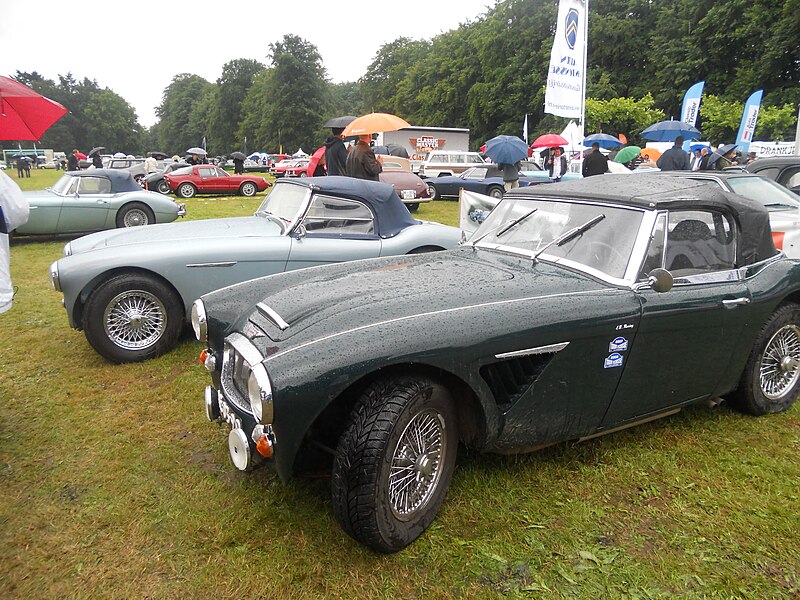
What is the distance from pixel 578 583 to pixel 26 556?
7.83 ft

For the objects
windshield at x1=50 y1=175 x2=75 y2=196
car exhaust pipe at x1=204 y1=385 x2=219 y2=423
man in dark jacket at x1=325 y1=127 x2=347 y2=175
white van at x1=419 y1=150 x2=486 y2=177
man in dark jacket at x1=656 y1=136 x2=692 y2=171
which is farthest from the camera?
white van at x1=419 y1=150 x2=486 y2=177

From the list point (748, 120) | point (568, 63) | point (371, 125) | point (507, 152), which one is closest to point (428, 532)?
point (371, 125)

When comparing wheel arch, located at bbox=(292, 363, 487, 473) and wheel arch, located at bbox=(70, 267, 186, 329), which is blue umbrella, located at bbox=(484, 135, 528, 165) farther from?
wheel arch, located at bbox=(292, 363, 487, 473)

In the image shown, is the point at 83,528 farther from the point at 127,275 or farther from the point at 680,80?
the point at 680,80

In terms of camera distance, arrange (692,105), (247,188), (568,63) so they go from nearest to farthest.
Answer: (568,63) < (692,105) < (247,188)

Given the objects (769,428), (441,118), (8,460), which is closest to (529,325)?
(769,428)

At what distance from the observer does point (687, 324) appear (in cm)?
299

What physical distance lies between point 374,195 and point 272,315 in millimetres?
2841

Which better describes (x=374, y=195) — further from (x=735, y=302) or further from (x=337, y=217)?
(x=735, y=302)

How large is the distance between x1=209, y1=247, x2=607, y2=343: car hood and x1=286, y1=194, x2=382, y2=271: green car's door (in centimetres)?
133

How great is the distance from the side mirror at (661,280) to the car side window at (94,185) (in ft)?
34.6

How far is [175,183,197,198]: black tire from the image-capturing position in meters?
20.3

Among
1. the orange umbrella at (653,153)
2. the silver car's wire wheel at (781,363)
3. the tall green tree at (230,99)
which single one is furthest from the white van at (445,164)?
the tall green tree at (230,99)

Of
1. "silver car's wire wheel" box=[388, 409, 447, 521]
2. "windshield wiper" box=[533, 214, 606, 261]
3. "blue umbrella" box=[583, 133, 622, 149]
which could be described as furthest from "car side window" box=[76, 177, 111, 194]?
"blue umbrella" box=[583, 133, 622, 149]
